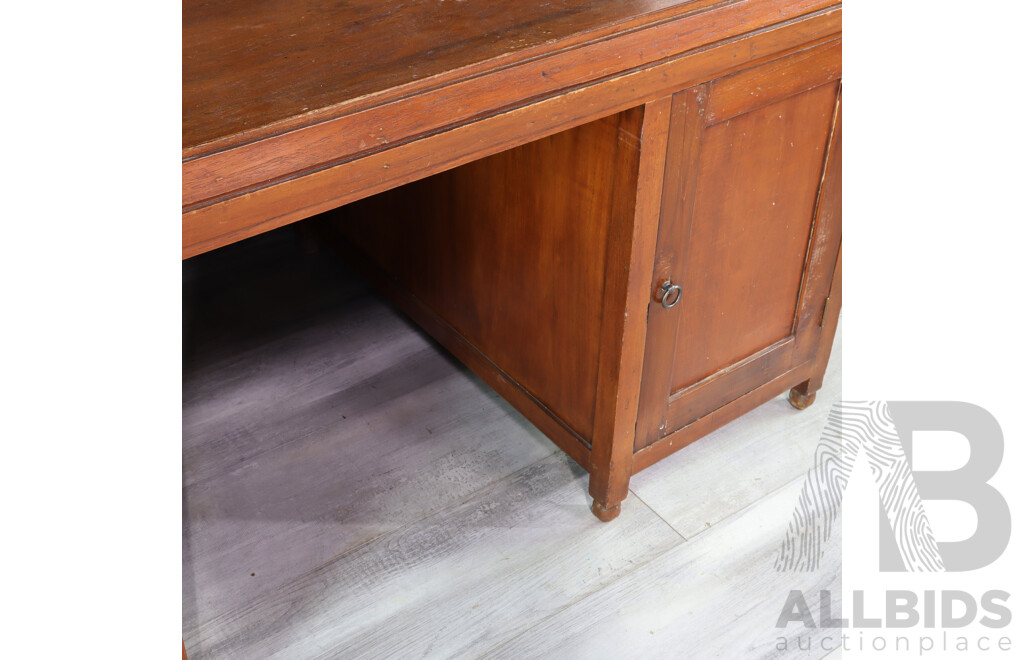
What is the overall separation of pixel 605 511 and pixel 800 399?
491 mm

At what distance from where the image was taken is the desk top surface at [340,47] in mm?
797

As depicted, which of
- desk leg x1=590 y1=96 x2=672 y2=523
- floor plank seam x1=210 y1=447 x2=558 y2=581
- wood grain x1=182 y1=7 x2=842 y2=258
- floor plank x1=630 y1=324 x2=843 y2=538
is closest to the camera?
wood grain x1=182 y1=7 x2=842 y2=258

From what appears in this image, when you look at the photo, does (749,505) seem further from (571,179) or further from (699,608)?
(571,179)

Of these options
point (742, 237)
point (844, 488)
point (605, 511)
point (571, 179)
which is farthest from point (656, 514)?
point (571, 179)

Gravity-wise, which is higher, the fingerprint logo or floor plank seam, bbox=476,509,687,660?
the fingerprint logo

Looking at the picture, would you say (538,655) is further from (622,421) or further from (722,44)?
(722,44)

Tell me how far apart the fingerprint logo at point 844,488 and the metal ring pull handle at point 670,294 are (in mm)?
281

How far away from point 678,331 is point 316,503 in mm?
652

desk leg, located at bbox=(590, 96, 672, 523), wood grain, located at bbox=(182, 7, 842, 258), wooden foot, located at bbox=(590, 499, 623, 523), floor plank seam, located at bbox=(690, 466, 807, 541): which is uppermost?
wood grain, located at bbox=(182, 7, 842, 258)

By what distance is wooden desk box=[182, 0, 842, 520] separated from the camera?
828 millimetres

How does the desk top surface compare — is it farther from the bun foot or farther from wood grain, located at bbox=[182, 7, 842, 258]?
the bun foot
